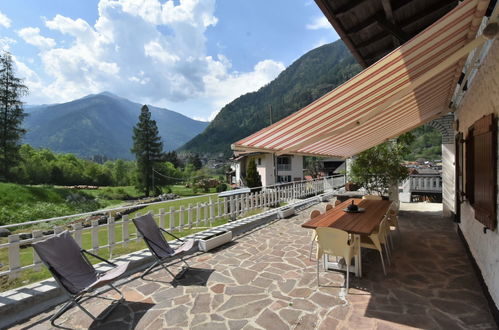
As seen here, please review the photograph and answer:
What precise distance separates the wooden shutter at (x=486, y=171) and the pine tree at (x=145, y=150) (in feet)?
172

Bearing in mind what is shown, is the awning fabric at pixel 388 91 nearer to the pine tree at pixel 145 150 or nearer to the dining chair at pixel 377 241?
the dining chair at pixel 377 241

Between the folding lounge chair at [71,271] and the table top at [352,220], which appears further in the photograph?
the table top at [352,220]

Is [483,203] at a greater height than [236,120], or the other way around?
[236,120]

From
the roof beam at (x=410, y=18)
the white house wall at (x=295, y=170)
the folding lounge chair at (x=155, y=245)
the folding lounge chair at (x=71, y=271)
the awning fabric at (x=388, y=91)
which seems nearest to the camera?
the awning fabric at (x=388, y=91)

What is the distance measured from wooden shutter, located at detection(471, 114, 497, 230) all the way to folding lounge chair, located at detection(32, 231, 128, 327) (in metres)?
4.99

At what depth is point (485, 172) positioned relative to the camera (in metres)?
3.75

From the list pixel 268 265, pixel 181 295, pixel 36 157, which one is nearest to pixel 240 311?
pixel 181 295

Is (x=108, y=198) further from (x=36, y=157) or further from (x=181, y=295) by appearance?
(x=181, y=295)

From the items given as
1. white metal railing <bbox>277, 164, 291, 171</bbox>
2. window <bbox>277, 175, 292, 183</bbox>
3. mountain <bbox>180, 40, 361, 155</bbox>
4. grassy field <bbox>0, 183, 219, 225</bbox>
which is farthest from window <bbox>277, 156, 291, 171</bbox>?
mountain <bbox>180, 40, 361, 155</bbox>

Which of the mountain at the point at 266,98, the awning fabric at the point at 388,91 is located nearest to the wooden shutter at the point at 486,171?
the awning fabric at the point at 388,91

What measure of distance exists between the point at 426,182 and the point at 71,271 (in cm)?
1572

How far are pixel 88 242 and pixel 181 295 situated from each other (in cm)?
1018

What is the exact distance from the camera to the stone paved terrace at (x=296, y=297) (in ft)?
10.6

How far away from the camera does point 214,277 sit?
457cm
